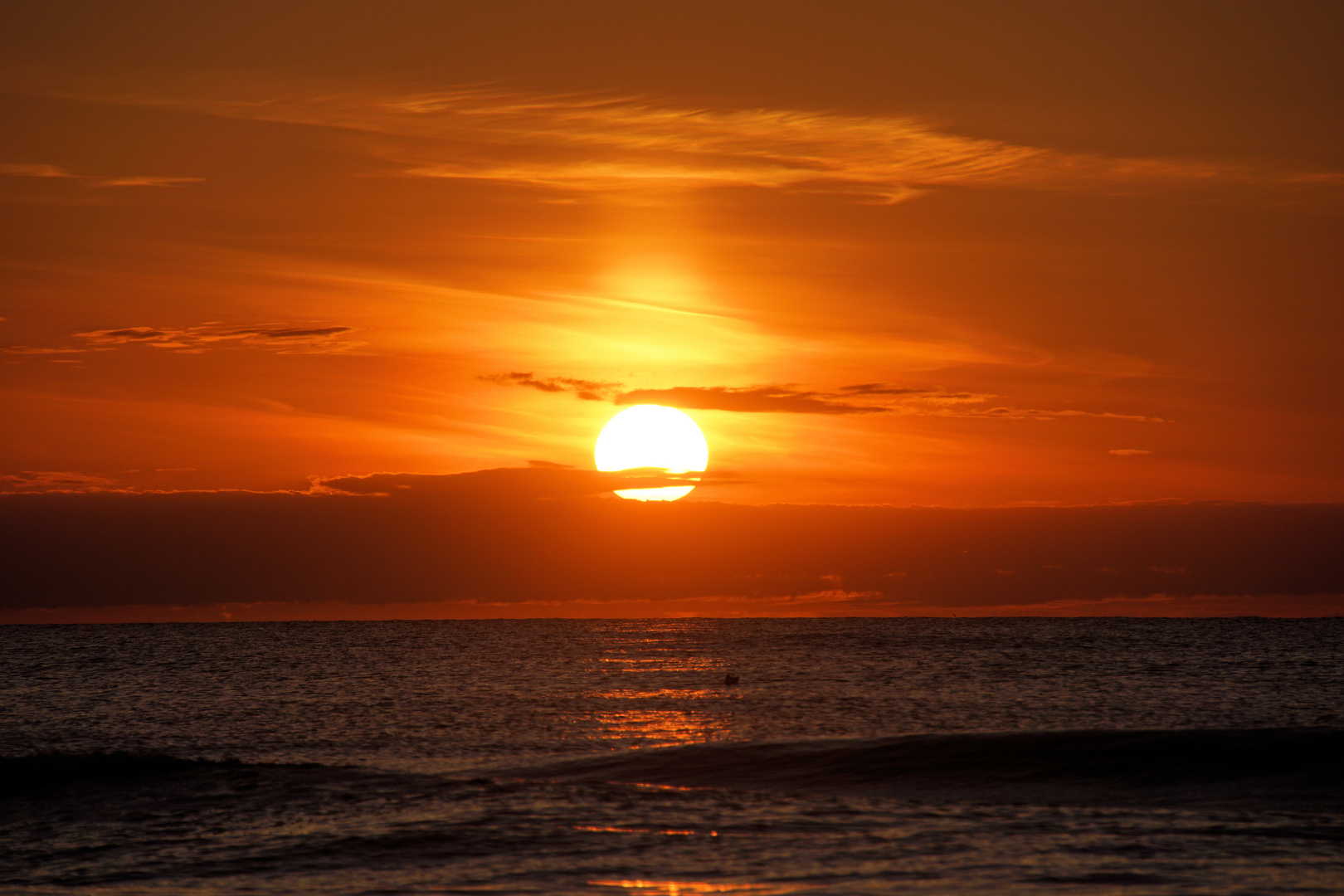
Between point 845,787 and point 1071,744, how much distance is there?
12389 mm

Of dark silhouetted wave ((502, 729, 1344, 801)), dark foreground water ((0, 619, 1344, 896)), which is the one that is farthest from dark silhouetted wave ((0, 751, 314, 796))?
dark silhouetted wave ((502, 729, 1344, 801))

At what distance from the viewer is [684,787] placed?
3622 centimetres

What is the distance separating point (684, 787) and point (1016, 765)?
1282 cm

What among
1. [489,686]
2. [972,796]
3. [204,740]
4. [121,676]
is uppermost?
[121,676]

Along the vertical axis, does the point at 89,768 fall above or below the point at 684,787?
above

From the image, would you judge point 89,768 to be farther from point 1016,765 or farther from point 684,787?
point 1016,765

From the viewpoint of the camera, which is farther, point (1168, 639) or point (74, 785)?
point (1168, 639)

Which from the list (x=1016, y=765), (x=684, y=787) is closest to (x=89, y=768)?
(x=684, y=787)

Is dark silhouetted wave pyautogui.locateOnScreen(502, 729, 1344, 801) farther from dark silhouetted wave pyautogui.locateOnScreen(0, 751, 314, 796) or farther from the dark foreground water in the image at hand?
dark silhouetted wave pyautogui.locateOnScreen(0, 751, 314, 796)

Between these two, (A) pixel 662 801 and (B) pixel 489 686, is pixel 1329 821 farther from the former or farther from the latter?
(B) pixel 489 686

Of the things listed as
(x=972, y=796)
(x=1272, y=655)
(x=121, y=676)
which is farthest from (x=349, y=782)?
(x=1272, y=655)

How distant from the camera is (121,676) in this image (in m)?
103

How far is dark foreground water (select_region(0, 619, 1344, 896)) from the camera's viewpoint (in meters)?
23.8

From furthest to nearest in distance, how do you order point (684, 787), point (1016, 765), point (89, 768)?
1. point (89, 768)
2. point (1016, 765)
3. point (684, 787)
